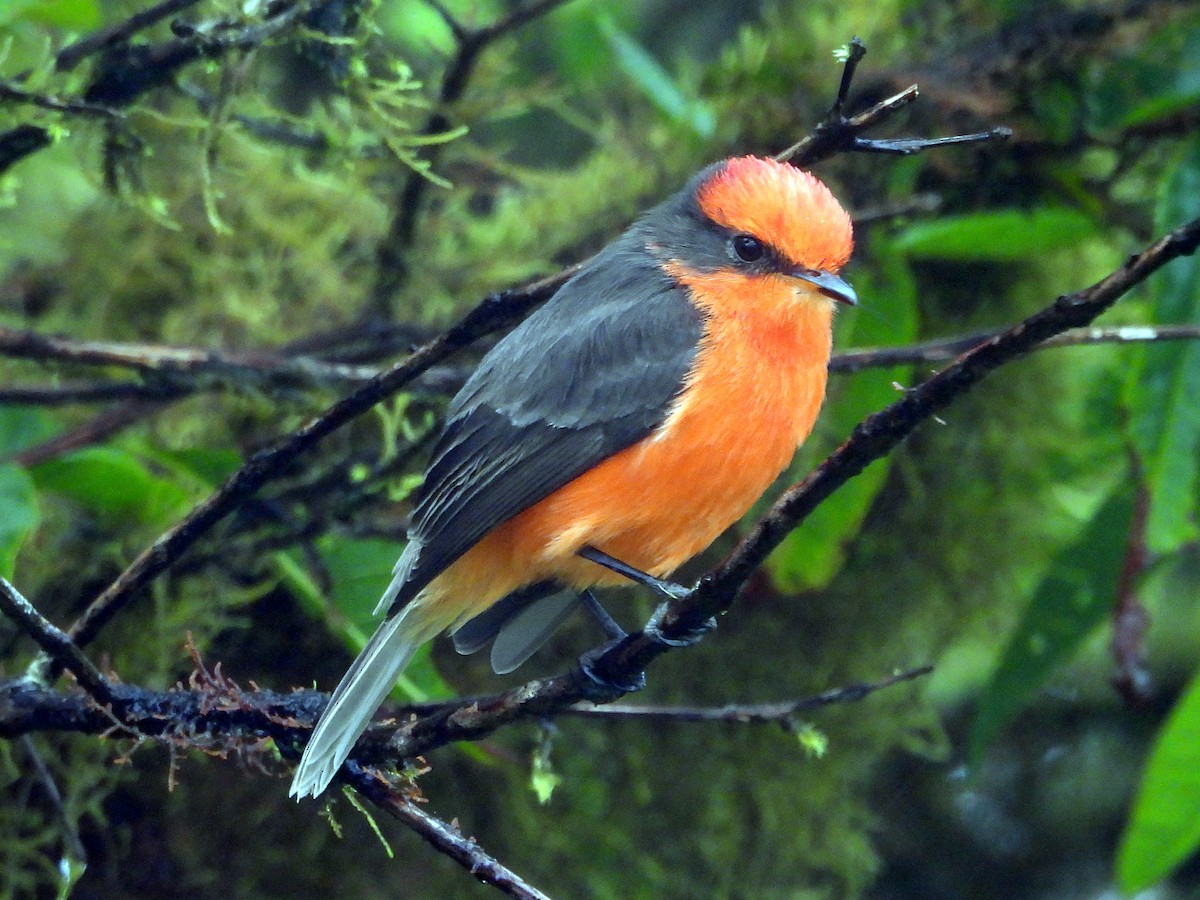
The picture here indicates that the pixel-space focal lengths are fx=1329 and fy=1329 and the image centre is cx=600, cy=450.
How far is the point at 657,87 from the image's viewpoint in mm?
3730

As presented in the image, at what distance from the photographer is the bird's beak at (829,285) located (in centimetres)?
261

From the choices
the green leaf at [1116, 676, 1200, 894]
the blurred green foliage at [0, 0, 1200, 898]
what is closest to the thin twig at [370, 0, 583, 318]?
the blurred green foliage at [0, 0, 1200, 898]

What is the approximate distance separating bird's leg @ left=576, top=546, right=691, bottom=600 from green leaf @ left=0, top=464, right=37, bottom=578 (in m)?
1.06

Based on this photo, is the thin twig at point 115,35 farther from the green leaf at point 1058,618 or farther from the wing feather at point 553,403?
the green leaf at point 1058,618

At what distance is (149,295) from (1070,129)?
283cm

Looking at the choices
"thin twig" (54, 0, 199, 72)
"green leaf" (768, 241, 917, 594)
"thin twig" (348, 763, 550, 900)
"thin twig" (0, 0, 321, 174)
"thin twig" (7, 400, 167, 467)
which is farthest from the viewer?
"green leaf" (768, 241, 917, 594)

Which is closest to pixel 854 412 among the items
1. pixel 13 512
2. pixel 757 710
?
pixel 757 710

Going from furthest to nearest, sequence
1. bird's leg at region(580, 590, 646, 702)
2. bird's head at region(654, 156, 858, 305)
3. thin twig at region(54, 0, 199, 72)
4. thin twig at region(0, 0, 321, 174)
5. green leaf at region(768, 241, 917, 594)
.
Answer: green leaf at region(768, 241, 917, 594), bird's head at region(654, 156, 858, 305), thin twig at region(0, 0, 321, 174), thin twig at region(54, 0, 199, 72), bird's leg at region(580, 590, 646, 702)

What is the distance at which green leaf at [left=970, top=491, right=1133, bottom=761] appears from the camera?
338cm

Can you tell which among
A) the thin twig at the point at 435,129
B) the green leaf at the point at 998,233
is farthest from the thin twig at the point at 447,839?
the green leaf at the point at 998,233

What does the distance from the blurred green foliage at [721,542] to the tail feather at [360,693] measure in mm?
302

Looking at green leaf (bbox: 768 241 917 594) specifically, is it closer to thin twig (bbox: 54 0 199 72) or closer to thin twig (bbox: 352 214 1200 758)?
thin twig (bbox: 352 214 1200 758)

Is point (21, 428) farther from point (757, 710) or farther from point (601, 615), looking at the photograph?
point (757, 710)

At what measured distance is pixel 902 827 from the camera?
14.9ft
